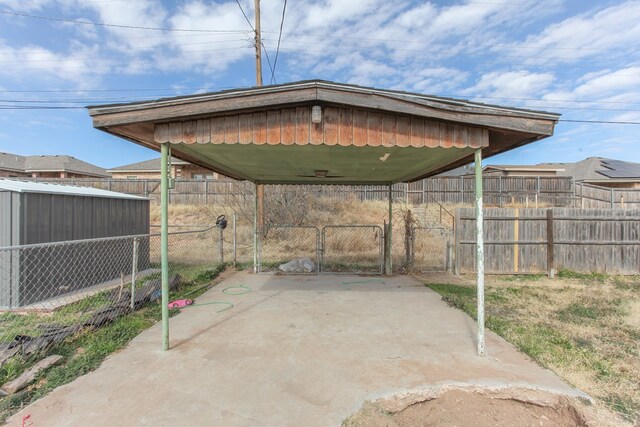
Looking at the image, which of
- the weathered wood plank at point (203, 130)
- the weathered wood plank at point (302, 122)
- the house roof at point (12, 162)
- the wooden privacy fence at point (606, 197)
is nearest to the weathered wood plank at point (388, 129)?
the weathered wood plank at point (302, 122)

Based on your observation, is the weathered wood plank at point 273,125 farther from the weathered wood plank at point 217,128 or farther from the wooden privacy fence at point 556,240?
the wooden privacy fence at point 556,240

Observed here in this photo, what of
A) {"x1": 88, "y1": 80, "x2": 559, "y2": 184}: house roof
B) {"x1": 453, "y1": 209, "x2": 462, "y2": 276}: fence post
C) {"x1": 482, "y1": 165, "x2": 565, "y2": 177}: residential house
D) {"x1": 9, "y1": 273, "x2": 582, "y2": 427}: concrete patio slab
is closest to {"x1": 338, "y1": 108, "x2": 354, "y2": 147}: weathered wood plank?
{"x1": 88, "y1": 80, "x2": 559, "y2": 184}: house roof

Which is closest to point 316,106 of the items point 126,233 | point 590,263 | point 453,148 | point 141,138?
point 453,148

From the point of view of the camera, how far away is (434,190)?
20125mm

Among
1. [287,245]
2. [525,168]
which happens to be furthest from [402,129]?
[525,168]

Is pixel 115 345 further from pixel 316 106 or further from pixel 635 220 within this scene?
pixel 635 220

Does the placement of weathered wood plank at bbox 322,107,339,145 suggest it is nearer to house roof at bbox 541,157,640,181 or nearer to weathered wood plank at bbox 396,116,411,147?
weathered wood plank at bbox 396,116,411,147

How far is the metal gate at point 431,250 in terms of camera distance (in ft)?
28.6

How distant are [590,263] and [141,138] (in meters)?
10.0

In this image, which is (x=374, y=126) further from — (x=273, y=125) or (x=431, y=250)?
(x=431, y=250)

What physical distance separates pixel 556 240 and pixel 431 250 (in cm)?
349

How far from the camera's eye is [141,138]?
3.97 m

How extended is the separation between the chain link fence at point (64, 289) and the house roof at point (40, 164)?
25.5 m

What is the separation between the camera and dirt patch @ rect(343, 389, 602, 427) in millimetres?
2400
